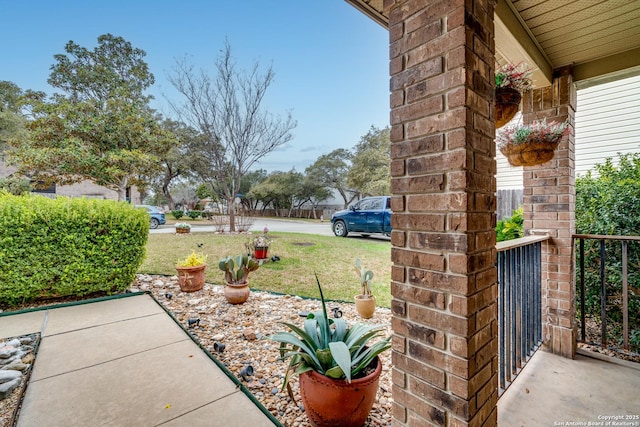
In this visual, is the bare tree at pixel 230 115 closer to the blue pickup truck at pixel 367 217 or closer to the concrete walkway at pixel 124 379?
the blue pickup truck at pixel 367 217

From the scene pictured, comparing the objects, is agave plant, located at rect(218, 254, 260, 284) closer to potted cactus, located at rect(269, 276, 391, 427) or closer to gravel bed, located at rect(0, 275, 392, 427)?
gravel bed, located at rect(0, 275, 392, 427)

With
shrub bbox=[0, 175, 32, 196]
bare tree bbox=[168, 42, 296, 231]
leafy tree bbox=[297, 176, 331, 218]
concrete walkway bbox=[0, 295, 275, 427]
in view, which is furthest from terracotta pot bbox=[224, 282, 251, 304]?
leafy tree bbox=[297, 176, 331, 218]

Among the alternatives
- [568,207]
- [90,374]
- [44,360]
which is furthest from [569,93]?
[44,360]

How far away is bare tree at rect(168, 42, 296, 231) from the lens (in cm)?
936

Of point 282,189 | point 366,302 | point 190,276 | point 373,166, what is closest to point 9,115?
point 190,276

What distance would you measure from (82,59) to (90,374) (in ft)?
48.0

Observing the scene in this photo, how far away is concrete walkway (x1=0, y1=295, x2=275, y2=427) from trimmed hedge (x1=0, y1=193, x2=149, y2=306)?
1.47ft

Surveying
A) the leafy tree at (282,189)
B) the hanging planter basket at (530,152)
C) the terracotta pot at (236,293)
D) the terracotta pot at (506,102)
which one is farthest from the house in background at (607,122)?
the leafy tree at (282,189)

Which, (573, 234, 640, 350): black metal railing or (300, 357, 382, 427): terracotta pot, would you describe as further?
(573, 234, 640, 350): black metal railing

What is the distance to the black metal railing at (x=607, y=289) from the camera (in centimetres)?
223

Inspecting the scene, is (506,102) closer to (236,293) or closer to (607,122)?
(236,293)

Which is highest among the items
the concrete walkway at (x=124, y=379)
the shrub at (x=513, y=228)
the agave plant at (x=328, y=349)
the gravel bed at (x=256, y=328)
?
the shrub at (x=513, y=228)

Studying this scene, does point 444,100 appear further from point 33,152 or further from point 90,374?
point 33,152

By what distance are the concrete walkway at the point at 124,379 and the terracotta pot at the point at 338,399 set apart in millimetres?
244
